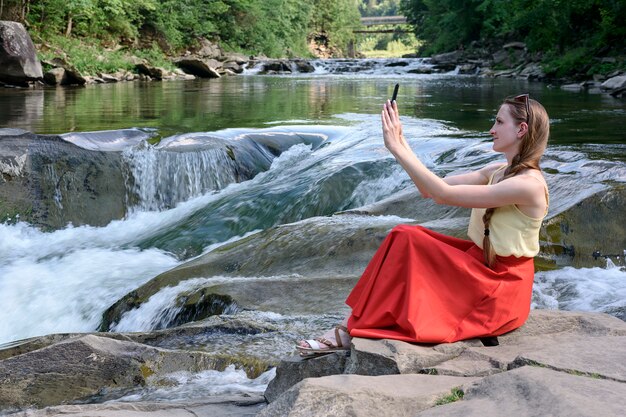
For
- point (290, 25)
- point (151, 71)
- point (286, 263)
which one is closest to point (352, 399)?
point (286, 263)

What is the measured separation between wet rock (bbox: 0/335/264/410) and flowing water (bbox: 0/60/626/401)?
0.13 metres

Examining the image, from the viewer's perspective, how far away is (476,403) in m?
2.68

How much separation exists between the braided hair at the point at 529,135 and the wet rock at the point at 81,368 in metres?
1.85

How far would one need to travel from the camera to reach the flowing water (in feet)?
20.3

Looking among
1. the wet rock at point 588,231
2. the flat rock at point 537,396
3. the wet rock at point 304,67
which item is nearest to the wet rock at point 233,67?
the wet rock at point 304,67

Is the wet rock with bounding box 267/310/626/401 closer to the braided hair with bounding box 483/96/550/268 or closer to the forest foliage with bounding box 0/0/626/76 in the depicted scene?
the braided hair with bounding box 483/96/550/268

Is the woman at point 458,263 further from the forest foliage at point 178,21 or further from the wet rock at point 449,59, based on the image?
the wet rock at point 449,59

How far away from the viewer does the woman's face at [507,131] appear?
3730 mm

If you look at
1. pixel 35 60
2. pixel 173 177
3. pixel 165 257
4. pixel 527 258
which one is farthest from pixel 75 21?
pixel 527 258

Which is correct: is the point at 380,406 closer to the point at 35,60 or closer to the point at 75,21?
the point at 35,60

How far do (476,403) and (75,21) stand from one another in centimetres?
3396

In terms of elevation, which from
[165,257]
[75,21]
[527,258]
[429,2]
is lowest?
[165,257]

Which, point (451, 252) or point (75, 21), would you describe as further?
point (75, 21)

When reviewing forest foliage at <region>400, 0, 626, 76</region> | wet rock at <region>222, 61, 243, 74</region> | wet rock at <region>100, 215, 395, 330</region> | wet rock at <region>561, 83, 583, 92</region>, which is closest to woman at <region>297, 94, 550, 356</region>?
wet rock at <region>100, 215, 395, 330</region>
